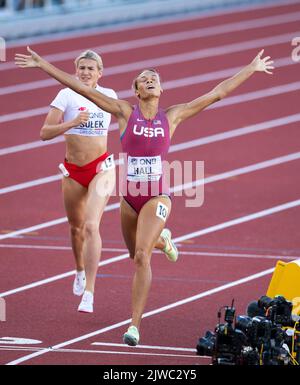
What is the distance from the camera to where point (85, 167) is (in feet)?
35.7

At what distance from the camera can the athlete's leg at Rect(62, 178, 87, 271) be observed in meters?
11.0

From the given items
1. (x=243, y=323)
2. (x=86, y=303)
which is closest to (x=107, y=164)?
(x=86, y=303)

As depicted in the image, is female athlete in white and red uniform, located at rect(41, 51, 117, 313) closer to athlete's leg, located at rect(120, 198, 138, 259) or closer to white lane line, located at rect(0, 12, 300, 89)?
athlete's leg, located at rect(120, 198, 138, 259)

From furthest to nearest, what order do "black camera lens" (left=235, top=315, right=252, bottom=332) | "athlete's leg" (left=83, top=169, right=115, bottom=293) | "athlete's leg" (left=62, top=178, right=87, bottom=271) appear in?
"athlete's leg" (left=62, top=178, right=87, bottom=271)
"athlete's leg" (left=83, top=169, right=115, bottom=293)
"black camera lens" (left=235, top=315, right=252, bottom=332)

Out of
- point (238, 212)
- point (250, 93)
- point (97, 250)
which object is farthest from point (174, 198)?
point (250, 93)

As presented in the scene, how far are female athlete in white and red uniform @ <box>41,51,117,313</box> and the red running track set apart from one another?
491 mm

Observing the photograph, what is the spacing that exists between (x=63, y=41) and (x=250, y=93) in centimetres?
433

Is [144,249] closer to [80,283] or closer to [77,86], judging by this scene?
[77,86]

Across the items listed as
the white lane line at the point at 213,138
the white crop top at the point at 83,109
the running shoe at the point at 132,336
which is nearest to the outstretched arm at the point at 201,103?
the white crop top at the point at 83,109

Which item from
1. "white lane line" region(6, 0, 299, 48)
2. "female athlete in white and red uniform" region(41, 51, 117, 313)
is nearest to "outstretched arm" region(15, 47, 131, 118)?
"female athlete in white and red uniform" region(41, 51, 117, 313)

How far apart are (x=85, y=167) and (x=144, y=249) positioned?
155cm

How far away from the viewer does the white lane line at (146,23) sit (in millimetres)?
23344

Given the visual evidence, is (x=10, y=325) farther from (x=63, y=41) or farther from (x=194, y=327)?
(x=63, y=41)

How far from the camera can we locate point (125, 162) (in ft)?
33.0
